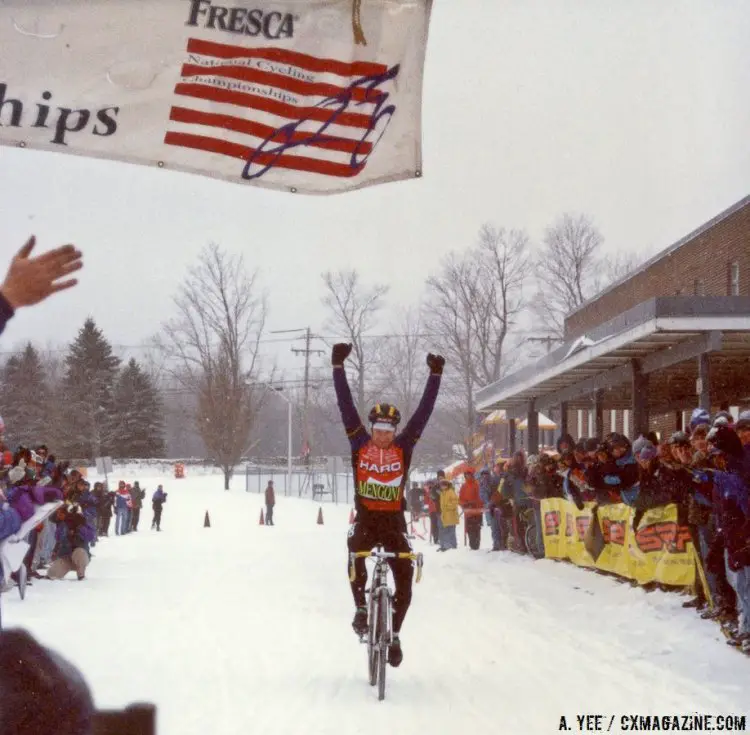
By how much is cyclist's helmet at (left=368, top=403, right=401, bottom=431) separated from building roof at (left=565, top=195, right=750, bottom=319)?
36.7 ft

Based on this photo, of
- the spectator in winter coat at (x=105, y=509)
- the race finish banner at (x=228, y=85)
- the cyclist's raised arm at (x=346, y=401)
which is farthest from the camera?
the spectator in winter coat at (x=105, y=509)

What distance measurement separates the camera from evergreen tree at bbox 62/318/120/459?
5742 millimetres

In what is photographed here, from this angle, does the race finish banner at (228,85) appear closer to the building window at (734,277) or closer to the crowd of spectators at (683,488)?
the crowd of spectators at (683,488)

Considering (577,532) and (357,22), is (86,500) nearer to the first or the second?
(577,532)

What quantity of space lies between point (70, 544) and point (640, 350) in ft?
23.9

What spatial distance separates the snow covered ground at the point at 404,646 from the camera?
17.9ft

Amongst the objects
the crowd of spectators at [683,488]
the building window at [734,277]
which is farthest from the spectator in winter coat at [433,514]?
the building window at [734,277]

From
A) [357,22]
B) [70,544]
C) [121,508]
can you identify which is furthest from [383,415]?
[121,508]

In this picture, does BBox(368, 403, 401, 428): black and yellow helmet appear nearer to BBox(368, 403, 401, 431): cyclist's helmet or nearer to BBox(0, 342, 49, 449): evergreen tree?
BBox(368, 403, 401, 431): cyclist's helmet

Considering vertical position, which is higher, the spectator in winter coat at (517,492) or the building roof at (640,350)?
the building roof at (640,350)

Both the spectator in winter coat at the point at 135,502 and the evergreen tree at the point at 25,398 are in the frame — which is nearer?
the evergreen tree at the point at 25,398
